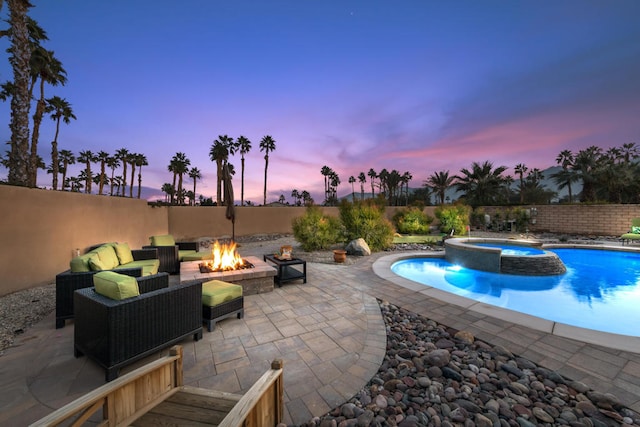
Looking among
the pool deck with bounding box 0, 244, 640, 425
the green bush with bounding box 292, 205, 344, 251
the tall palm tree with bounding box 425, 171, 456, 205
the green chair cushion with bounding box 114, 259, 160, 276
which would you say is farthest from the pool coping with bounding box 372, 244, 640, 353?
the tall palm tree with bounding box 425, 171, 456, 205

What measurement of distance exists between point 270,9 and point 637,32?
10586 millimetres

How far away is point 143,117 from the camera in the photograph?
925cm

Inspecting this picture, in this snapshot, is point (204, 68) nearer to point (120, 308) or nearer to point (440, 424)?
point (120, 308)

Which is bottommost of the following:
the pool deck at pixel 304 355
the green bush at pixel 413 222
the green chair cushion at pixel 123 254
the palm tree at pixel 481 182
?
the pool deck at pixel 304 355

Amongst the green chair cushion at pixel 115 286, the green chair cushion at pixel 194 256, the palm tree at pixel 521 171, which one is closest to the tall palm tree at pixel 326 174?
the palm tree at pixel 521 171

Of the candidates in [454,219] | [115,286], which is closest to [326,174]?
[454,219]

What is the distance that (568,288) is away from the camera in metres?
5.40

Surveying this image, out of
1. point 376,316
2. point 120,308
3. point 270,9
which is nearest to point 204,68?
point 270,9

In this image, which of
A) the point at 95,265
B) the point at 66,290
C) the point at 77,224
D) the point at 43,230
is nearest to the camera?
the point at 66,290

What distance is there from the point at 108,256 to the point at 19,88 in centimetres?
668

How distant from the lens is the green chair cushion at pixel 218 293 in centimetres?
282

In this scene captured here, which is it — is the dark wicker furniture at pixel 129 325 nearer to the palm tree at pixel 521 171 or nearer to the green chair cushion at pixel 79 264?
the green chair cushion at pixel 79 264

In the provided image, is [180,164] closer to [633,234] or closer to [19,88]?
[19,88]

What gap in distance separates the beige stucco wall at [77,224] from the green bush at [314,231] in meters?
5.43
